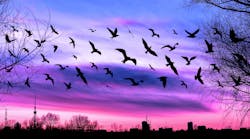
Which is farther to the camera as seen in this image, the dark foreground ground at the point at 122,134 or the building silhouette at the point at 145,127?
the building silhouette at the point at 145,127

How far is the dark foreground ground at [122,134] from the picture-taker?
36.9 ft

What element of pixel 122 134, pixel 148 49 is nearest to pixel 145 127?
pixel 122 134

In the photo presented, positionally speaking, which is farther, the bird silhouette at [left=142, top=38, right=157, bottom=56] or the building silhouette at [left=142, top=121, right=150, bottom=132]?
the building silhouette at [left=142, top=121, right=150, bottom=132]

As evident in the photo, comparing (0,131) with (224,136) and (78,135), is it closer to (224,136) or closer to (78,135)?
(78,135)

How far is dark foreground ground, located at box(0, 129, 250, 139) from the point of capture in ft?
36.9

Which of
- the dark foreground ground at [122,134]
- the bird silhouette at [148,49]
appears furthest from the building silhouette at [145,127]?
the bird silhouette at [148,49]

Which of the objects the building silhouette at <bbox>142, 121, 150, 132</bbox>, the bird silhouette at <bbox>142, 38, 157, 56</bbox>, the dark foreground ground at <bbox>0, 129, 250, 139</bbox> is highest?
the bird silhouette at <bbox>142, 38, 157, 56</bbox>

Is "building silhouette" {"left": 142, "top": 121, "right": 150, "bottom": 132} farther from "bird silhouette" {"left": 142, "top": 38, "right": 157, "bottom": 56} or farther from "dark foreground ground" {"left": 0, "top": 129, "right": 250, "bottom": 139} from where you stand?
"bird silhouette" {"left": 142, "top": 38, "right": 157, "bottom": 56}

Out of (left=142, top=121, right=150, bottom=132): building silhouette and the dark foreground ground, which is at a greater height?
(left=142, top=121, right=150, bottom=132): building silhouette

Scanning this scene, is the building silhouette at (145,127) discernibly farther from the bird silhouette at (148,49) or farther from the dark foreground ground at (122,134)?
the bird silhouette at (148,49)

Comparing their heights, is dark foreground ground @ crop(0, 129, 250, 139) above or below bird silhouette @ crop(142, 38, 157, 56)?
below

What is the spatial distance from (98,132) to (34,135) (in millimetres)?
1913

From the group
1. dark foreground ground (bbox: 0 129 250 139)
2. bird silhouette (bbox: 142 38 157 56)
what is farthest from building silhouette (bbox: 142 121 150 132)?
bird silhouette (bbox: 142 38 157 56)

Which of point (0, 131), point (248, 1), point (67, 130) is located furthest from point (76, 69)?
point (248, 1)
